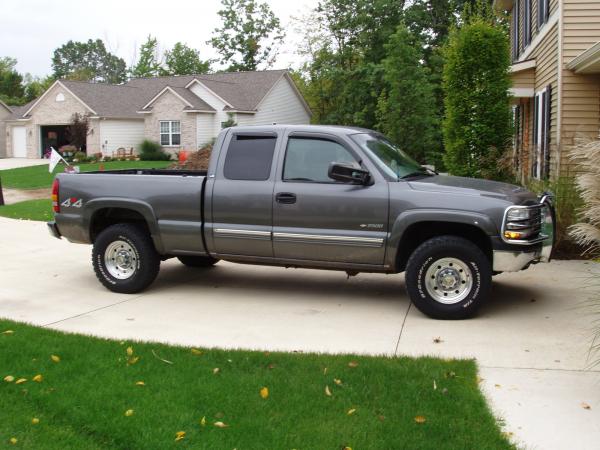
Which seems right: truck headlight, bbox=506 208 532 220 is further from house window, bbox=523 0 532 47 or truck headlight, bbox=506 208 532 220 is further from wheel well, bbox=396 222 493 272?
house window, bbox=523 0 532 47

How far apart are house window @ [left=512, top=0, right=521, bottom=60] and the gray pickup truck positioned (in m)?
15.1

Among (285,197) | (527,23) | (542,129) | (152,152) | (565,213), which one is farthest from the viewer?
(152,152)

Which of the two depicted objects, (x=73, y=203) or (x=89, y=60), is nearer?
(x=73, y=203)

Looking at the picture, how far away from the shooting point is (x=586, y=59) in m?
12.5

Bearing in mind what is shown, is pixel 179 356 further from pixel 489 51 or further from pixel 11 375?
pixel 489 51

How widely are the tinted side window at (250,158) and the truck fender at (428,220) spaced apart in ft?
5.19

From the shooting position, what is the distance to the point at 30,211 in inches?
671

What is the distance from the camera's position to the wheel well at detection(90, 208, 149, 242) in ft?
27.8

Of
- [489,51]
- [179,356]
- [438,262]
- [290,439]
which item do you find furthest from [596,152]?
[489,51]

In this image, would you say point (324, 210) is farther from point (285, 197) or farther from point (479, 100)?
point (479, 100)

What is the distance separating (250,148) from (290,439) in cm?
431

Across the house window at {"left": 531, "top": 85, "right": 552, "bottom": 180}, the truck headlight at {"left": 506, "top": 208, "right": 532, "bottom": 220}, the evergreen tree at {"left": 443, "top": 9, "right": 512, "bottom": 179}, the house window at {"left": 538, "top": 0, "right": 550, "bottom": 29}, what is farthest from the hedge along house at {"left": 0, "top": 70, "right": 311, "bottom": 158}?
the truck headlight at {"left": 506, "top": 208, "right": 532, "bottom": 220}

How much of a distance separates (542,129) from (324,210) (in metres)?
10.1

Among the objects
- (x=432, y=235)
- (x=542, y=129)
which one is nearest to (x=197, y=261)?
(x=432, y=235)
